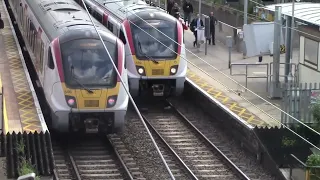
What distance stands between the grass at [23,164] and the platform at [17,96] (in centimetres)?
130

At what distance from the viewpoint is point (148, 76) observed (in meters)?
21.3

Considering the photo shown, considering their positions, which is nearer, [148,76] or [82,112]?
[82,112]

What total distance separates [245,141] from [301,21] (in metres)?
4.05

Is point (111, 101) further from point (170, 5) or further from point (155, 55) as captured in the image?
point (170, 5)

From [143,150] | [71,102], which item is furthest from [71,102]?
[143,150]

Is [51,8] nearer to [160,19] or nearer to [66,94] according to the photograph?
[160,19]

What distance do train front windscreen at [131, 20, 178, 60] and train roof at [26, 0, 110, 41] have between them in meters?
1.38

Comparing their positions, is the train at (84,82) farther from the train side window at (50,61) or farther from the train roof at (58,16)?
the train roof at (58,16)

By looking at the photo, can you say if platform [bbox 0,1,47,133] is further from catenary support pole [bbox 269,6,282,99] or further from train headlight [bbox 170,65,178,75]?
catenary support pole [bbox 269,6,282,99]

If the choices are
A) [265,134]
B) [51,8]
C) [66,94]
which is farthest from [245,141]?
[51,8]

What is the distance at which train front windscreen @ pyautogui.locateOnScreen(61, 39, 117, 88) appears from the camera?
1762cm

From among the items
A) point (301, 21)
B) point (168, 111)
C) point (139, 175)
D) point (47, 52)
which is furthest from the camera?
point (168, 111)

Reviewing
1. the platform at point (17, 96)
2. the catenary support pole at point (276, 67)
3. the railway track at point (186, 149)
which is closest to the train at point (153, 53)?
the railway track at point (186, 149)

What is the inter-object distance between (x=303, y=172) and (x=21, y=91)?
835 cm
